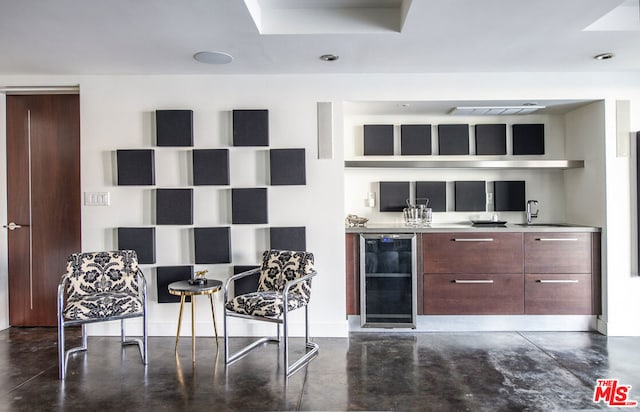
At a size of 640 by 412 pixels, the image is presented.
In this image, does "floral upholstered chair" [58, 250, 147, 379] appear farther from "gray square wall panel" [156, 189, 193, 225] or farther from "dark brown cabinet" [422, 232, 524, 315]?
"dark brown cabinet" [422, 232, 524, 315]

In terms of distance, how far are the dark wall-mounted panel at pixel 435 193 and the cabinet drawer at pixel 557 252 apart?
0.89m

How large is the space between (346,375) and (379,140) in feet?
8.02

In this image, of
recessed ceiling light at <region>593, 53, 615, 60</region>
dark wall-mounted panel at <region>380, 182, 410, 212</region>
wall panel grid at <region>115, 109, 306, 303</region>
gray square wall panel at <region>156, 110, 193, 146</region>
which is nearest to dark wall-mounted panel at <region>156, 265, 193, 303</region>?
wall panel grid at <region>115, 109, 306, 303</region>

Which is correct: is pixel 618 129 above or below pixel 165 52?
below

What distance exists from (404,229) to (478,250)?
2.33 feet

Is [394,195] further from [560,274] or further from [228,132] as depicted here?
[228,132]

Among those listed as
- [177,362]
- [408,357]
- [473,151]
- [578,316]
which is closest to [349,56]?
[473,151]

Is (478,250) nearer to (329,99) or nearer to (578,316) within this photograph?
(578,316)

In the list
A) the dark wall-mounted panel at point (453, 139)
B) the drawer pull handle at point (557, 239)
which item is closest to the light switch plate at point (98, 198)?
the dark wall-mounted panel at point (453, 139)

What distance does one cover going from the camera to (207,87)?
405 centimetres

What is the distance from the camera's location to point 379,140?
4.62 m

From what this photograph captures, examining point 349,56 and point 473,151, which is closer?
point 349,56

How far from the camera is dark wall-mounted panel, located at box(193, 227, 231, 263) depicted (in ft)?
13.1

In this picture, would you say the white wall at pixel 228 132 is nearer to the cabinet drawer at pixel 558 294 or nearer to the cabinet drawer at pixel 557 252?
the cabinet drawer at pixel 557 252
